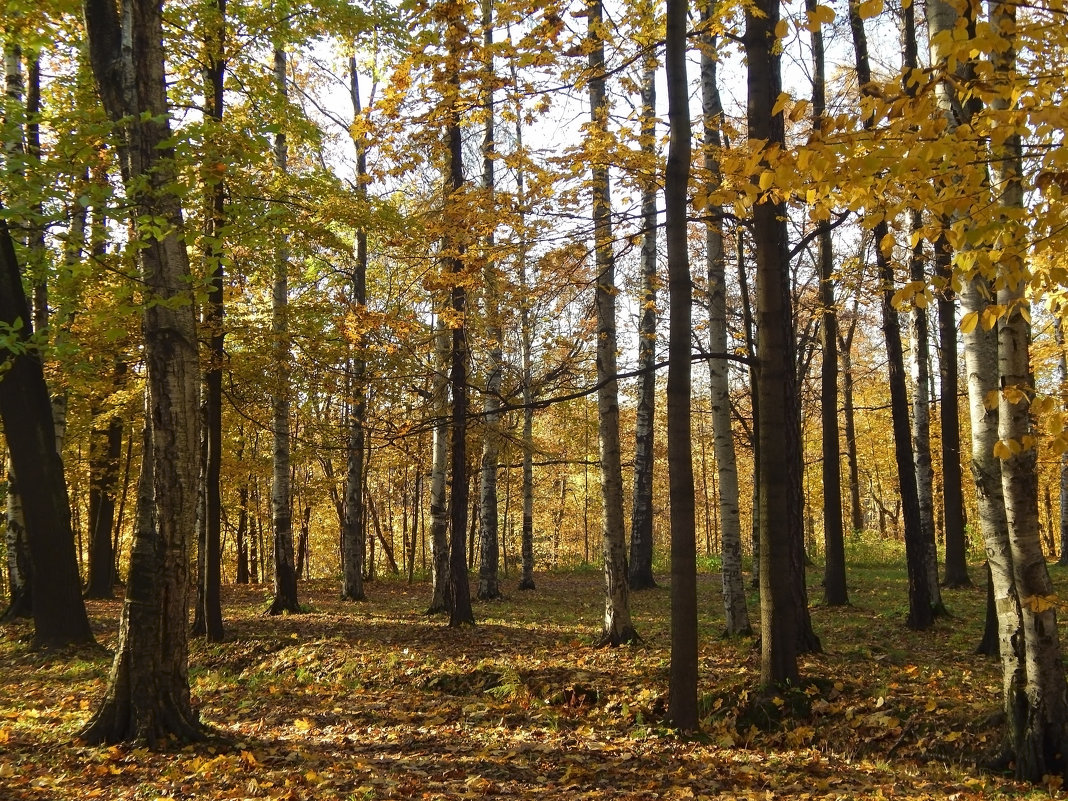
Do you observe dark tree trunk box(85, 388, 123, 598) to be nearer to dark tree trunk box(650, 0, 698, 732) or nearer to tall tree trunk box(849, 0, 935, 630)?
dark tree trunk box(650, 0, 698, 732)

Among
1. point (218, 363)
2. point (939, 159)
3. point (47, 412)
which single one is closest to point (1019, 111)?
point (939, 159)

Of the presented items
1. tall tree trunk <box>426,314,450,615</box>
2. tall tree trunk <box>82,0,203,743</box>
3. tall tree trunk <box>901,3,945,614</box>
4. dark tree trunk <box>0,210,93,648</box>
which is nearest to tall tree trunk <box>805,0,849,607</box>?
tall tree trunk <box>901,3,945,614</box>

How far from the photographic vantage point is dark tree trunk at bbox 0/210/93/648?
1009cm

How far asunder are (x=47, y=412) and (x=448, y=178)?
711 centimetres

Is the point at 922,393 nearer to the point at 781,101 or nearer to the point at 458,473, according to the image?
the point at 458,473

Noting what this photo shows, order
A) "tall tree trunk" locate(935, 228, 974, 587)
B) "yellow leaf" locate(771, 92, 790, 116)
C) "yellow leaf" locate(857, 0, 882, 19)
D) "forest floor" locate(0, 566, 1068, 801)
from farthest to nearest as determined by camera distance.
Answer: "tall tree trunk" locate(935, 228, 974, 587)
"forest floor" locate(0, 566, 1068, 801)
"yellow leaf" locate(771, 92, 790, 116)
"yellow leaf" locate(857, 0, 882, 19)

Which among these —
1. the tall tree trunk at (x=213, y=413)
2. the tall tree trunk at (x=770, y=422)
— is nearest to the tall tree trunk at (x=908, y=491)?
the tall tree trunk at (x=770, y=422)

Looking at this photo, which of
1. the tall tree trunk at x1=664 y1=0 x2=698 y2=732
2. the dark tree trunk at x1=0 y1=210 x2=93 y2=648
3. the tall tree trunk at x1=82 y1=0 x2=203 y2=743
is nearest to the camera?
the tall tree trunk at x1=82 y1=0 x2=203 y2=743

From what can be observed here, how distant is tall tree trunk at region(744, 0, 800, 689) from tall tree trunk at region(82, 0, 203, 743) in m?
5.14

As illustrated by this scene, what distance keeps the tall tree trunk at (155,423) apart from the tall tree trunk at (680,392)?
4.14m

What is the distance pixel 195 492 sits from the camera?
6.14 meters

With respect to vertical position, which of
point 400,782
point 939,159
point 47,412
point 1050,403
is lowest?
point 400,782

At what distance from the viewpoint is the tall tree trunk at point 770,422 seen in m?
6.72

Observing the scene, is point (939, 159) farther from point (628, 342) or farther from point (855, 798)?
point (628, 342)
